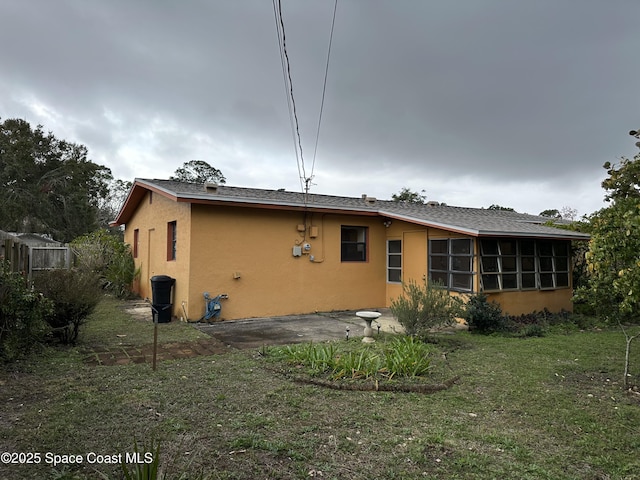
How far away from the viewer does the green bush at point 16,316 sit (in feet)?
16.8

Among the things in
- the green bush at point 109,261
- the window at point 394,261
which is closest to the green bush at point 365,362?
the window at point 394,261

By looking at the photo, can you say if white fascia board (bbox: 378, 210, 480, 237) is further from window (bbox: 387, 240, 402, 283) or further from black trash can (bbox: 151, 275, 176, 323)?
black trash can (bbox: 151, 275, 176, 323)

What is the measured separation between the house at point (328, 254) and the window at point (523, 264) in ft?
0.08

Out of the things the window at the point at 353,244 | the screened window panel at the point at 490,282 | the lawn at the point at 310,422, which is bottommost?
the lawn at the point at 310,422

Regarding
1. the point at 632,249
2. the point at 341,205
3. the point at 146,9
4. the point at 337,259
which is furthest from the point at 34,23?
the point at 632,249

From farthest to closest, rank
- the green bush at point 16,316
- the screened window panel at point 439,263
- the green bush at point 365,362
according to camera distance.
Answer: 1. the screened window panel at point 439,263
2. the green bush at point 16,316
3. the green bush at point 365,362

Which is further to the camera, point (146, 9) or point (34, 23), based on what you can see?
point (34, 23)

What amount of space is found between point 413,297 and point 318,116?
15.2ft

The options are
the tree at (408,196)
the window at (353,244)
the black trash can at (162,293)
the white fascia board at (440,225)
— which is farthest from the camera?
the tree at (408,196)

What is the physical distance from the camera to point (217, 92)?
1018cm

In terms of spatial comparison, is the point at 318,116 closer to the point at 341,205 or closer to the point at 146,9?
the point at 341,205

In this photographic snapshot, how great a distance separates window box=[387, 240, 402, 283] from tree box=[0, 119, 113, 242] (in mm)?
25974

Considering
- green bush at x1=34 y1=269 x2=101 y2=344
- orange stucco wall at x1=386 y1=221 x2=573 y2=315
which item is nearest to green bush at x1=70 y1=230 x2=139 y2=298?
green bush at x1=34 y1=269 x2=101 y2=344

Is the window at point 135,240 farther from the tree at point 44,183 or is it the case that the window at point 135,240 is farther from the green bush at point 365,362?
the tree at point 44,183
